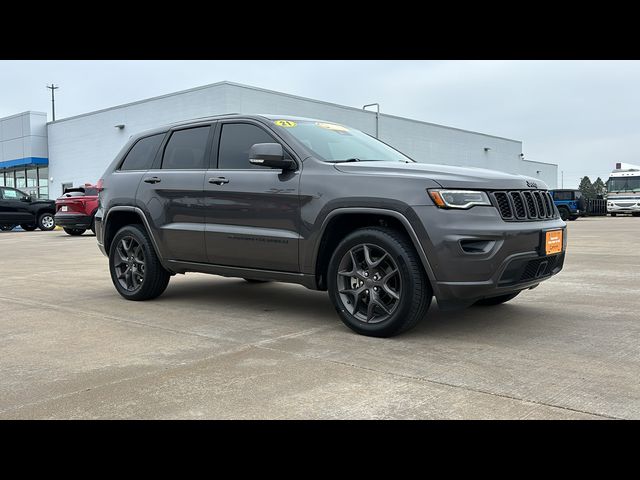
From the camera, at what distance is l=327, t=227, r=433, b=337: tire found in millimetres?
4324

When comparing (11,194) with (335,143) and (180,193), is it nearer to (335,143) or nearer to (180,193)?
(180,193)

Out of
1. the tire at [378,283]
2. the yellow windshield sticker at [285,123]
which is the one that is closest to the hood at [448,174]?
the tire at [378,283]

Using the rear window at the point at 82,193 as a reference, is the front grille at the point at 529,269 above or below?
below

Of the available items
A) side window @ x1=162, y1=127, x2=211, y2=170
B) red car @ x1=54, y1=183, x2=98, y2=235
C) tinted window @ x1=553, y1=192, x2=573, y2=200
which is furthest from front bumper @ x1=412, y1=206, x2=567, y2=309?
tinted window @ x1=553, y1=192, x2=573, y2=200

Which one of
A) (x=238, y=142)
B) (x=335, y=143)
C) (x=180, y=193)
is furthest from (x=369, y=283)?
(x=180, y=193)

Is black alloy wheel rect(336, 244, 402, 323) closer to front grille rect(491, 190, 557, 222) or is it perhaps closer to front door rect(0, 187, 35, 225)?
front grille rect(491, 190, 557, 222)

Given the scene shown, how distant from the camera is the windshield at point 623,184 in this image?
33.8 meters

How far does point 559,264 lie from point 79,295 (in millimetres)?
5077

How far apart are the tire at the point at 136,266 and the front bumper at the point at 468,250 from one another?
3.09 meters

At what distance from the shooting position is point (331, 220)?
15.5 feet

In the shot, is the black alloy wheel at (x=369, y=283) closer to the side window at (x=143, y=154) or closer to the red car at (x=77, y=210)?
the side window at (x=143, y=154)
